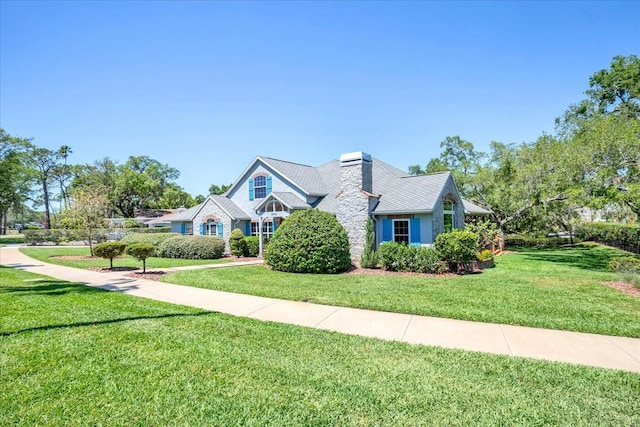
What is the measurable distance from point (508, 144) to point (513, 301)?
25.3 meters

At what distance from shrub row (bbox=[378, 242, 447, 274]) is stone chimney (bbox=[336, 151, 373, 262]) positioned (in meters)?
2.67

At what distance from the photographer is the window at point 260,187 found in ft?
78.9

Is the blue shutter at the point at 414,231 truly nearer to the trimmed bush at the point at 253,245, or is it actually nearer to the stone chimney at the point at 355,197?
the stone chimney at the point at 355,197

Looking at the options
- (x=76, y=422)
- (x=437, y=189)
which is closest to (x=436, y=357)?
(x=76, y=422)

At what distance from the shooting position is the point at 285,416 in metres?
3.44

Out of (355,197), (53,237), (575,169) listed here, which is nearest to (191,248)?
(355,197)

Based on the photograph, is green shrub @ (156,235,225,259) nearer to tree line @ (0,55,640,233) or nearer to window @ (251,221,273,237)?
window @ (251,221,273,237)

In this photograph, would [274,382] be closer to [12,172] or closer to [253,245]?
[253,245]

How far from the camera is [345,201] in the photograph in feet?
56.6

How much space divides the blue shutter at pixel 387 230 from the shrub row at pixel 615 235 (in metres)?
17.5

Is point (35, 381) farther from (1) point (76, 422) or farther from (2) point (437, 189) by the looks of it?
(2) point (437, 189)

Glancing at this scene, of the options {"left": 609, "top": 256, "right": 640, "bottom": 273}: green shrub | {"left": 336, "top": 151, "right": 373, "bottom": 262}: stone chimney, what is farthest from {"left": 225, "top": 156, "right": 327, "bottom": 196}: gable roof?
{"left": 609, "top": 256, "right": 640, "bottom": 273}: green shrub

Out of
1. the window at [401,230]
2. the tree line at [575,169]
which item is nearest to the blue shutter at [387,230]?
the window at [401,230]

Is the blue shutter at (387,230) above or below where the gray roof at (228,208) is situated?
below
